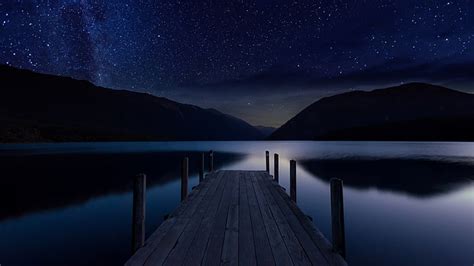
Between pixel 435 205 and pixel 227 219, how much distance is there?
543 inches

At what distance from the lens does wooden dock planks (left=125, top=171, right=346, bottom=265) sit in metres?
3.94

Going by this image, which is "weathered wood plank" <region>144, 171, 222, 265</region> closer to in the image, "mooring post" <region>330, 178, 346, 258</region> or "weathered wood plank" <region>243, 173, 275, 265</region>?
"weathered wood plank" <region>243, 173, 275, 265</region>

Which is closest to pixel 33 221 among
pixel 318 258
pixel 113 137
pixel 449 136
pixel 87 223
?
pixel 87 223

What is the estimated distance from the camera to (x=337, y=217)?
444 cm

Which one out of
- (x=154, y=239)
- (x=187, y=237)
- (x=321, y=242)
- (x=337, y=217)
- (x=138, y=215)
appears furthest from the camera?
(x=138, y=215)

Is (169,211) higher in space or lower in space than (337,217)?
lower

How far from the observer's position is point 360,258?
7672 millimetres

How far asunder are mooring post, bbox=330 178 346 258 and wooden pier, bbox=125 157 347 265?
0.14 meters

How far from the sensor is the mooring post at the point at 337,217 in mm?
4258

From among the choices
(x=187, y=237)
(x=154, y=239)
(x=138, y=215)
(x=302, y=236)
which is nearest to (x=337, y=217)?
(x=302, y=236)

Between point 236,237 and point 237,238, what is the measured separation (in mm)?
47

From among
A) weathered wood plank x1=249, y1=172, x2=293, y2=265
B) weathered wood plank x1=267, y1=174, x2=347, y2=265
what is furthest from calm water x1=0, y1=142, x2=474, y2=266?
weathered wood plank x1=249, y1=172, x2=293, y2=265

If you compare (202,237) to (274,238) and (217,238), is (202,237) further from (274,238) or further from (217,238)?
(274,238)

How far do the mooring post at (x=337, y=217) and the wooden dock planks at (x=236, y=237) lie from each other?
0.56 ft
